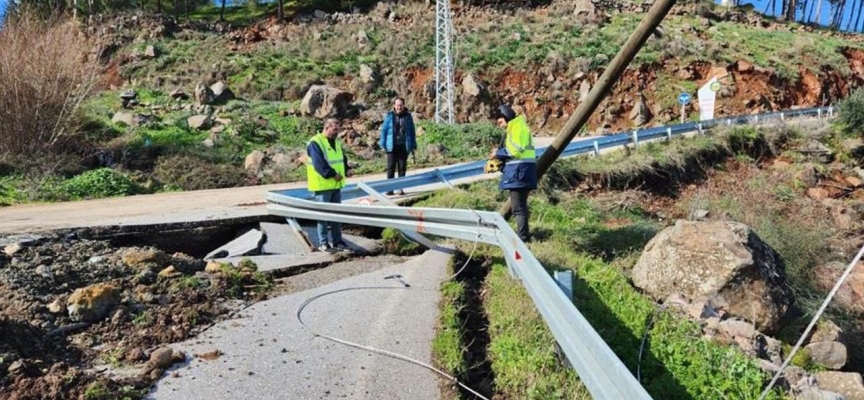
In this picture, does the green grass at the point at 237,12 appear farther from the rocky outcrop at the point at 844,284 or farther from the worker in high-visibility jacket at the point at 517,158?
the rocky outcrop at the point at 844,284

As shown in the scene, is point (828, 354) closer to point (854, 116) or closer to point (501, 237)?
point (501, 237)

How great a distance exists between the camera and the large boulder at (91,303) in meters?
5.14

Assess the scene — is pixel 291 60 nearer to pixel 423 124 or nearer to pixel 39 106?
pixel 423 124

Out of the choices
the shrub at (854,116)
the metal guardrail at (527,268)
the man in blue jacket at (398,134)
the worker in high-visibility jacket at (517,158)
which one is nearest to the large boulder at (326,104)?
the man in blue jacket at (398,134)

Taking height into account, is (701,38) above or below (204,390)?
above

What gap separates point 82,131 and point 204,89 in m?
7.34

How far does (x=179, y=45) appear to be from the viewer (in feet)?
121

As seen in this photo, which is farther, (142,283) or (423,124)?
(423,124)

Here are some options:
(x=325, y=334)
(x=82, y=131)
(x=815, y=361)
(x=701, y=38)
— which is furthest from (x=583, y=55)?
(x=325, y=334)

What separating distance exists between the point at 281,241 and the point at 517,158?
344 centimetres

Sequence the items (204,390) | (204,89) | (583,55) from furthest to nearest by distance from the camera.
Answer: (583,55) < (204,89) < (204,390)

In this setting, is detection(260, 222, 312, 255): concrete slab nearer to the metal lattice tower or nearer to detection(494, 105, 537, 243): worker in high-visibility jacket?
detection(494, 105, 537, 243): worker in high-visibility jacket

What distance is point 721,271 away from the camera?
6.48m

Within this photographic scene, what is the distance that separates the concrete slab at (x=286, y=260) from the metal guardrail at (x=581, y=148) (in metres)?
1.54
